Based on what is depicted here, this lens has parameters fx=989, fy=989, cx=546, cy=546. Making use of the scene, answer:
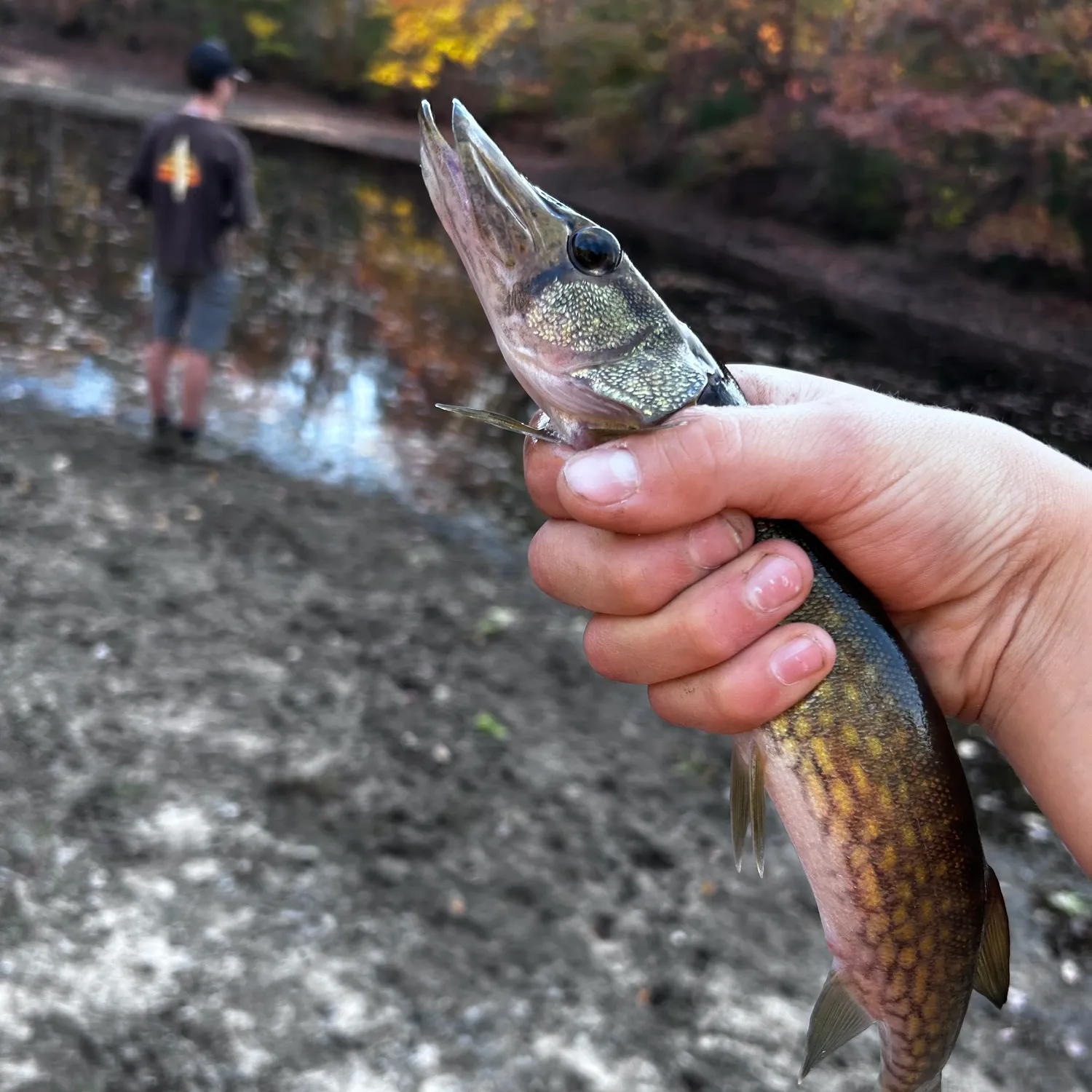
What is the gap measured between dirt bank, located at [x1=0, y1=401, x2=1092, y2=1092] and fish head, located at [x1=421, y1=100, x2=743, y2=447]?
2.34 meters

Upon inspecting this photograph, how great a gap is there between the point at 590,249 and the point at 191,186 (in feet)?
17.2

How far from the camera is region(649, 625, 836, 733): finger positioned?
2.23 meters

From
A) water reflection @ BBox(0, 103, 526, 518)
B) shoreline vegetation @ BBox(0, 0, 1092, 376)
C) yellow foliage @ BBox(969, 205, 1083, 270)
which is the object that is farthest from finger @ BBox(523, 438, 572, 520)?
yellow foliage @ BBox(969, 205, 1083, 270)

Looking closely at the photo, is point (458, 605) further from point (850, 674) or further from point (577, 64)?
point (577, 64)

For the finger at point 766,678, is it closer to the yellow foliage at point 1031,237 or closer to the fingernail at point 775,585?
the fingernail at point 775,585

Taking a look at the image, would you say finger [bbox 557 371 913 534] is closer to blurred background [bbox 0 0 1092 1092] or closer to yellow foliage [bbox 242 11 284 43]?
blurred background [bbox 0 0 1092 1092]

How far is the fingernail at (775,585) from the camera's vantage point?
2.25m

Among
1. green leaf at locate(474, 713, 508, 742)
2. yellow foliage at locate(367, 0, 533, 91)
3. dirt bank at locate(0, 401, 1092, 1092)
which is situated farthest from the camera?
yellow foliage at locate(367, 0, 533, 91)

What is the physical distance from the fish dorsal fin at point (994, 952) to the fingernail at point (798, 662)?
25.5 inches

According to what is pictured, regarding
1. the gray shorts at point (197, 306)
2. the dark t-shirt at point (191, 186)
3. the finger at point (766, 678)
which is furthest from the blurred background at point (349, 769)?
the finger at point (766, 678)

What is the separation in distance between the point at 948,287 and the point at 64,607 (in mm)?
20187

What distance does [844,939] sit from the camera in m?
2.28

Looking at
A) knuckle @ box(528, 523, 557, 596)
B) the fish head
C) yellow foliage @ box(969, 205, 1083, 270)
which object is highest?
the fish head

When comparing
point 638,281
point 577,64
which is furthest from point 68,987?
point 577,64
